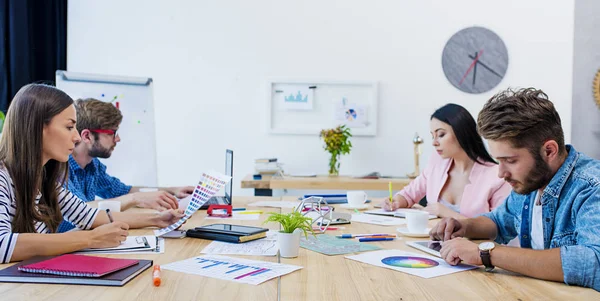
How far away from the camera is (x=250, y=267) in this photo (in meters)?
1.33

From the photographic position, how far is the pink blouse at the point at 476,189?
7.80ft

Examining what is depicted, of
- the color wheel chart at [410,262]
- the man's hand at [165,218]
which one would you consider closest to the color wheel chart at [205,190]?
the man's hand at [165,218]

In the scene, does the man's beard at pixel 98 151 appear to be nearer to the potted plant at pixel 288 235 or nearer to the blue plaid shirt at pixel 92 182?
the blue plaid shirt at pixel 92 182

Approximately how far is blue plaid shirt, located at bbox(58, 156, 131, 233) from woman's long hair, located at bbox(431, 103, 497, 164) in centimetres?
176

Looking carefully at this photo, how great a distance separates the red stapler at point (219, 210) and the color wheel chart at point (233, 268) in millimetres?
899

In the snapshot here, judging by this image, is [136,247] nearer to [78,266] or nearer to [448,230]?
[78,266]

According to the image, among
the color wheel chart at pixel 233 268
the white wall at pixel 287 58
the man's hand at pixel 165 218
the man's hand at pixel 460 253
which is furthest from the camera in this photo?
the white wall at pixel 287 58

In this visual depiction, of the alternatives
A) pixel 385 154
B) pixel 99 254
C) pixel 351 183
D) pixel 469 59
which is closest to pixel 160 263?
pixel 99 254

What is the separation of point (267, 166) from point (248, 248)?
2545 mm

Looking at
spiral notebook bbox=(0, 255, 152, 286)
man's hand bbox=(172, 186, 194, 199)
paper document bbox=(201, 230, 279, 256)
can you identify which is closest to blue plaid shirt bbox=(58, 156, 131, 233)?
man's hand bbox=(172, 186, 194, 199)

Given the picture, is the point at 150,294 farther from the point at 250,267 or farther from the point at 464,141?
the point at 464,141

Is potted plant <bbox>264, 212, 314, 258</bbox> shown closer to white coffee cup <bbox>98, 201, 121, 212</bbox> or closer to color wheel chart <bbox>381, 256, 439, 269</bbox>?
color wheel chart <bbox>381, 256, 439, 269</bbox>

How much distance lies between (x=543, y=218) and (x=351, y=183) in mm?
2416

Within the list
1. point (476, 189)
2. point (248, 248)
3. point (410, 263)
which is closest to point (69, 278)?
point (248, 248)
